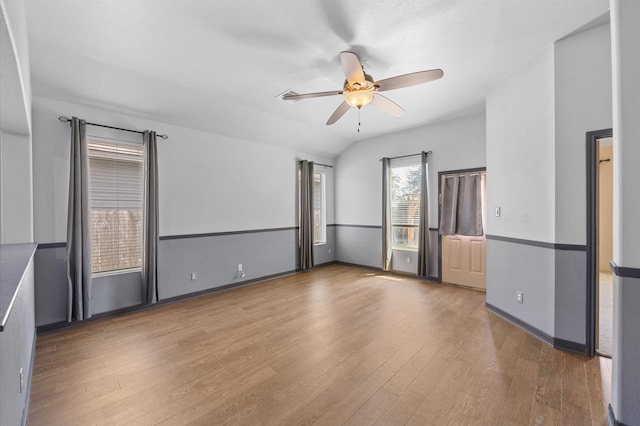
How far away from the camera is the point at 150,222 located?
12.1 ft

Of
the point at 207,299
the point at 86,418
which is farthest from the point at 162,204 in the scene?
the point at 86,418

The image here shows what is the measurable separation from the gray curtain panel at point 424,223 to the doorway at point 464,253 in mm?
219

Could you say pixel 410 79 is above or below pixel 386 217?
above

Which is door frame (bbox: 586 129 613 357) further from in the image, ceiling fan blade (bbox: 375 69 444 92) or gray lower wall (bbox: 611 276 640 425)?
ceiling fan blade (bbox: 375 69 444 92)

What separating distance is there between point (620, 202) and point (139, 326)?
4.39 meters

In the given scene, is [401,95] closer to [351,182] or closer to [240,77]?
[240,77]

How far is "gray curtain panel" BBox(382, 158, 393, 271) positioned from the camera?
5602 millimetres

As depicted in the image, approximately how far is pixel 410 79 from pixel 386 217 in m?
3.52

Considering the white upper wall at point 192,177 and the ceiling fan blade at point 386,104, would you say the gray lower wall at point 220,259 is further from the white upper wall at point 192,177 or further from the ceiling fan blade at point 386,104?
the ceiling fan blade at point 386,104

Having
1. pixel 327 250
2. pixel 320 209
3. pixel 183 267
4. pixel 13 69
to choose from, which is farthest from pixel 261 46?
pixel 327 250

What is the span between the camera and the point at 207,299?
4.13 meters

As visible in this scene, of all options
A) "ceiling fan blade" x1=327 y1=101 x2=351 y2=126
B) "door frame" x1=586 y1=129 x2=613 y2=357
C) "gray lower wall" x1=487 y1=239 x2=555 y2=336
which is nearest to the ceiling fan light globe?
"ceiling fan blade" x1=327 y1=101 x2=351 y2=126

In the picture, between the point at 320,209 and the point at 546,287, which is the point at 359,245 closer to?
the point at 320,209

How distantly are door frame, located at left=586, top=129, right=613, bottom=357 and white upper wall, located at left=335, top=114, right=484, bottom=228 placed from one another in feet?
6.42
